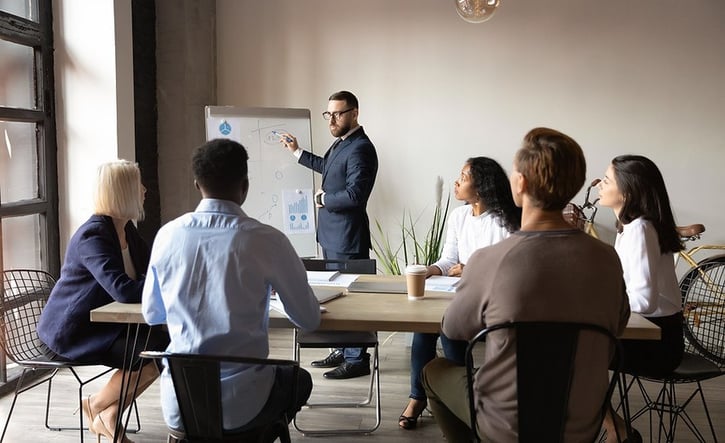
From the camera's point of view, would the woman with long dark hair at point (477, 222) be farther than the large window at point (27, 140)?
No

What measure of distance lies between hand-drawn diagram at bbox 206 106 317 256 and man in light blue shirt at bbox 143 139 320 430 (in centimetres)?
241

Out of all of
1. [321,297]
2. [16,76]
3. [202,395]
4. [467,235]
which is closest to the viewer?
[202,395]

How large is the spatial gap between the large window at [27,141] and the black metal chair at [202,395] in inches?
84.9

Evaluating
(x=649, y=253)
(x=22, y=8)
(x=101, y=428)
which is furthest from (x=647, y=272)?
(x=22, y=8)

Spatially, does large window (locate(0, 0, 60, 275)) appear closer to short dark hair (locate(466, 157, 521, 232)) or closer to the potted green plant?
the potted green plant

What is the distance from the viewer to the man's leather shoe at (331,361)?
158 inches

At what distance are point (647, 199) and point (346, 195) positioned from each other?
171 centimetres

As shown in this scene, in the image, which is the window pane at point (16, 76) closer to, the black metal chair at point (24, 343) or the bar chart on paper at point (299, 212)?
the black metal chair at point (24, 343)

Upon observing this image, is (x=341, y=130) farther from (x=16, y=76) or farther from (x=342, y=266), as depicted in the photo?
(x=16, y=76)

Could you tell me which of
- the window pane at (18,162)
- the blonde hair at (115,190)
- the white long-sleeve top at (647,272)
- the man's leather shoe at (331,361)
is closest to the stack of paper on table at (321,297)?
the blonde hair at (115,190)

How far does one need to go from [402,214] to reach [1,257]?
2.62 metres

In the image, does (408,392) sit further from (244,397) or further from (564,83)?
(564,83)

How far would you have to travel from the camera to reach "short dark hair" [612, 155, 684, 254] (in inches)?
100

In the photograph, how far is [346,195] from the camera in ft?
12.5
